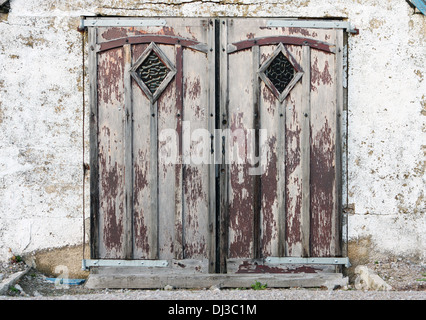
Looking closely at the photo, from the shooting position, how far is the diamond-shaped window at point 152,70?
4.50 metres

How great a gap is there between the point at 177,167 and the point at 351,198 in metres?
1.60

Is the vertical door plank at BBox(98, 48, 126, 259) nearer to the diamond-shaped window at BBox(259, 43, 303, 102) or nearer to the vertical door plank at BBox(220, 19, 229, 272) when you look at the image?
the vertical door plank at BBox(220, 19, 229, 272)

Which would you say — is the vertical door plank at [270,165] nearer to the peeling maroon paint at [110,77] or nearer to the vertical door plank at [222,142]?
the vertical door plank at [222,142]

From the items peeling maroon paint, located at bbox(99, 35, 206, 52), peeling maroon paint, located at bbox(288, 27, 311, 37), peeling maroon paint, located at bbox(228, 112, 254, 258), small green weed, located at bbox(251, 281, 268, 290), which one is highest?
peeling maroon paint, located at bbox(288, 27, 311, 37)

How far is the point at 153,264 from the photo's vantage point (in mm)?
4527

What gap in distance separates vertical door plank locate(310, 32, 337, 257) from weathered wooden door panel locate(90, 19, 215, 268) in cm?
91

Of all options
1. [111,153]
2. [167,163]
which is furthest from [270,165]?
[111,153]

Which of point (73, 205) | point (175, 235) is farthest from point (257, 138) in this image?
point (73, 205)

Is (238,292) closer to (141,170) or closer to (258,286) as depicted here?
(258,286)

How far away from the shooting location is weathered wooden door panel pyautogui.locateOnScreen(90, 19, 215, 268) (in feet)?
14.8

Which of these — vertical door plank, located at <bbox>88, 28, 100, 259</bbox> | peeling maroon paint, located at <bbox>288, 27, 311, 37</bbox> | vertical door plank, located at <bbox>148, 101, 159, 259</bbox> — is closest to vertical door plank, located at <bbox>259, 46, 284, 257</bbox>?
peeling maroon paint, located at <bbox>288, 27, 311, 37</bbox>

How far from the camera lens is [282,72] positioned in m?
4.55

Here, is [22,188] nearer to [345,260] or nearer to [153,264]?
[153,264]

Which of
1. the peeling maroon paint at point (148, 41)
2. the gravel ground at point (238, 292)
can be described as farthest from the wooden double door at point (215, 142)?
the gravel ground at point (238, 292)
